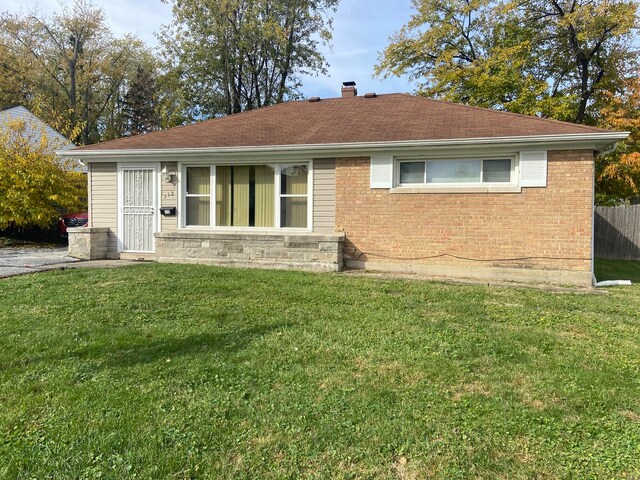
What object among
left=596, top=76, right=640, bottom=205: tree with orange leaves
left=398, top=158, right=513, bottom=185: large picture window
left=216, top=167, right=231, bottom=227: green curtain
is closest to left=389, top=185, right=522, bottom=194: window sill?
left=398, top=158, right=513, bottom=185: large picture window

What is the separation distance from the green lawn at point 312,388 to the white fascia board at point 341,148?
3.35 meters

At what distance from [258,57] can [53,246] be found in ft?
60.9

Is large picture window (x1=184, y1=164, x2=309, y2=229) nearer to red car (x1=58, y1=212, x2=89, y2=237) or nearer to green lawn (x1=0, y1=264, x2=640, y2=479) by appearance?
green lawn (x1=0, y1=264, x2=640, y2=479)

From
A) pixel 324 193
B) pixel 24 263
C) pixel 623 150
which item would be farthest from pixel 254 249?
pixel 623 150

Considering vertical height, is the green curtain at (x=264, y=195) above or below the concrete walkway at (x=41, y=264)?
above

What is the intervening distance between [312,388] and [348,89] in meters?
12.2

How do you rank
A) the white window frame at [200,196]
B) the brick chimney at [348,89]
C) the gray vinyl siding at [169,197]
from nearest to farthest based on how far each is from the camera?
1. the white window frame at [200,196]
2. the gray vinyl siding at [169,197]
3. the brick chimney at [348,89]

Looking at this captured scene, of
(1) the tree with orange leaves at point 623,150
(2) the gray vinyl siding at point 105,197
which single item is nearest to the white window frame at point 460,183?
(2) the gray vinyl siding at point 105,197

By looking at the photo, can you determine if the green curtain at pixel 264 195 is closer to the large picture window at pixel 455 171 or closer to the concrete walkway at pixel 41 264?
the large picture window at pixel 455 171

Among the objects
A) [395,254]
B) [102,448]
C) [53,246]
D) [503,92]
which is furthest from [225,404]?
[503,92]

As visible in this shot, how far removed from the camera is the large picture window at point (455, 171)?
8.70 metres

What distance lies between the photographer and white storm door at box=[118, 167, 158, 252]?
34.7 ft

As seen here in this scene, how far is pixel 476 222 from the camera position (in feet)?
28.7

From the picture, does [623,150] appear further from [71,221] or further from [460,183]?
[71,221]
